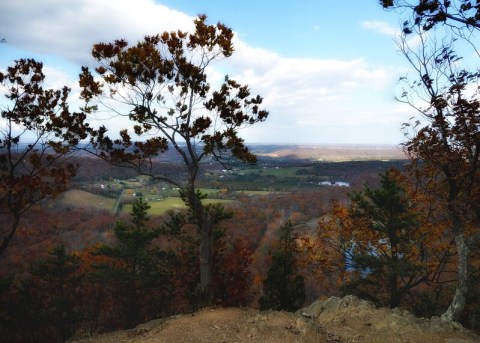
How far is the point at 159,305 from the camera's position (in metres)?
27.1

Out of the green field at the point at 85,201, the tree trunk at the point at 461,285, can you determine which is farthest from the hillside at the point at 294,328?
the green field at the point at 85,201

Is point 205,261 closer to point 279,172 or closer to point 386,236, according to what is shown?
point 386,236

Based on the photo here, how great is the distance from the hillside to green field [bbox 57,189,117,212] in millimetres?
81086

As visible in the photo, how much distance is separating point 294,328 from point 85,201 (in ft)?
315

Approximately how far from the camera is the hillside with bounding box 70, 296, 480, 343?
10430 millimetres

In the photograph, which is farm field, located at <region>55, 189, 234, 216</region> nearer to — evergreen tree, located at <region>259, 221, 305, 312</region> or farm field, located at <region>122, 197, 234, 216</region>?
Result: farm field, located at <region>122, 197, 234, 216</region>

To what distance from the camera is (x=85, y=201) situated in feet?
312

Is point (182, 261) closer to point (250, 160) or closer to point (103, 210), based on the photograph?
point (250, 160)

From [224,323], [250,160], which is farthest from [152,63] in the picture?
[224,323]

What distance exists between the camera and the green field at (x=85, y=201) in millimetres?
90250

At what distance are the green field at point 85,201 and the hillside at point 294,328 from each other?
81.1 meters

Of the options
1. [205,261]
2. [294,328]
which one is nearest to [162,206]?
[205,261]

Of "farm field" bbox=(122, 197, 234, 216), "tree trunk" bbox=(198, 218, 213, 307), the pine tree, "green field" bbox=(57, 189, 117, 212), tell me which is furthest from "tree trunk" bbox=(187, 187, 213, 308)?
"green field" bbox=(57, 189, 117, 212)

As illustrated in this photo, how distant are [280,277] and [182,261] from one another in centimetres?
630
